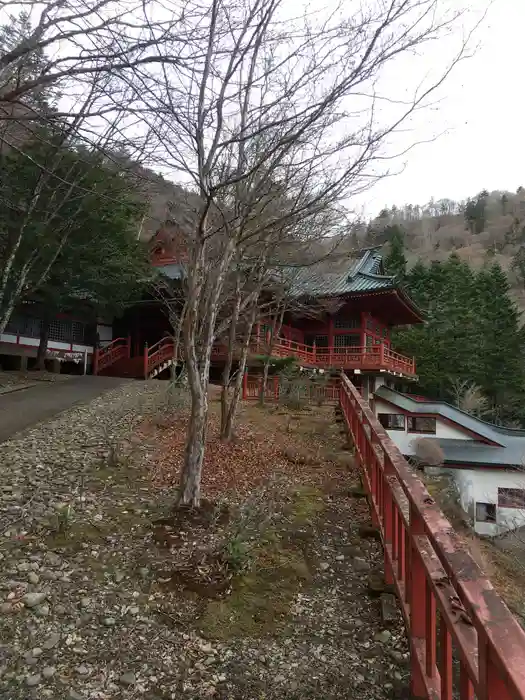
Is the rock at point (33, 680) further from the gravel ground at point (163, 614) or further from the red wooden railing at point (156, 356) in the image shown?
the red wooden railing at point (156, 356)

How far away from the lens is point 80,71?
9.41 ft

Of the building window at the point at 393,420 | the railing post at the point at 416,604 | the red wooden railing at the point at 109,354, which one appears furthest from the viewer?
the building window at the point at 393,420

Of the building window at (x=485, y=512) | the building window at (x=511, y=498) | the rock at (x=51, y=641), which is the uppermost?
the rock at (x=51, y=641)

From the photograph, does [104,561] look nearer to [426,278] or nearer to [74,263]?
[74,263]

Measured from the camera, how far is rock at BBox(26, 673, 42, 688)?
2.52m

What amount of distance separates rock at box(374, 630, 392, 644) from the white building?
52.7 ft

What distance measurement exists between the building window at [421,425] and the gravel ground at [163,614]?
16559 millimetres

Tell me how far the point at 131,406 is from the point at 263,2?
9307 mm

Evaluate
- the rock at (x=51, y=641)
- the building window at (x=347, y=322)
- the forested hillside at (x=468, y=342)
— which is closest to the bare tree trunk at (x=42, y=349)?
the building window at (x=347, y=322)

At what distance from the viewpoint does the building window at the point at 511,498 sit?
18.1 meters

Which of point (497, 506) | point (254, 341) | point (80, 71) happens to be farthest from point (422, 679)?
point (497, 506)

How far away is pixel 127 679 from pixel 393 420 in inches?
799

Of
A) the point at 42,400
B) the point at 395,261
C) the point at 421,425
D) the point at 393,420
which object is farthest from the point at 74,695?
the point at 395,261

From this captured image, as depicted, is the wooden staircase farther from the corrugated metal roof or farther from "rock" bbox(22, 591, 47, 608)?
"rock" bbox(22, 591, 47, 608)
